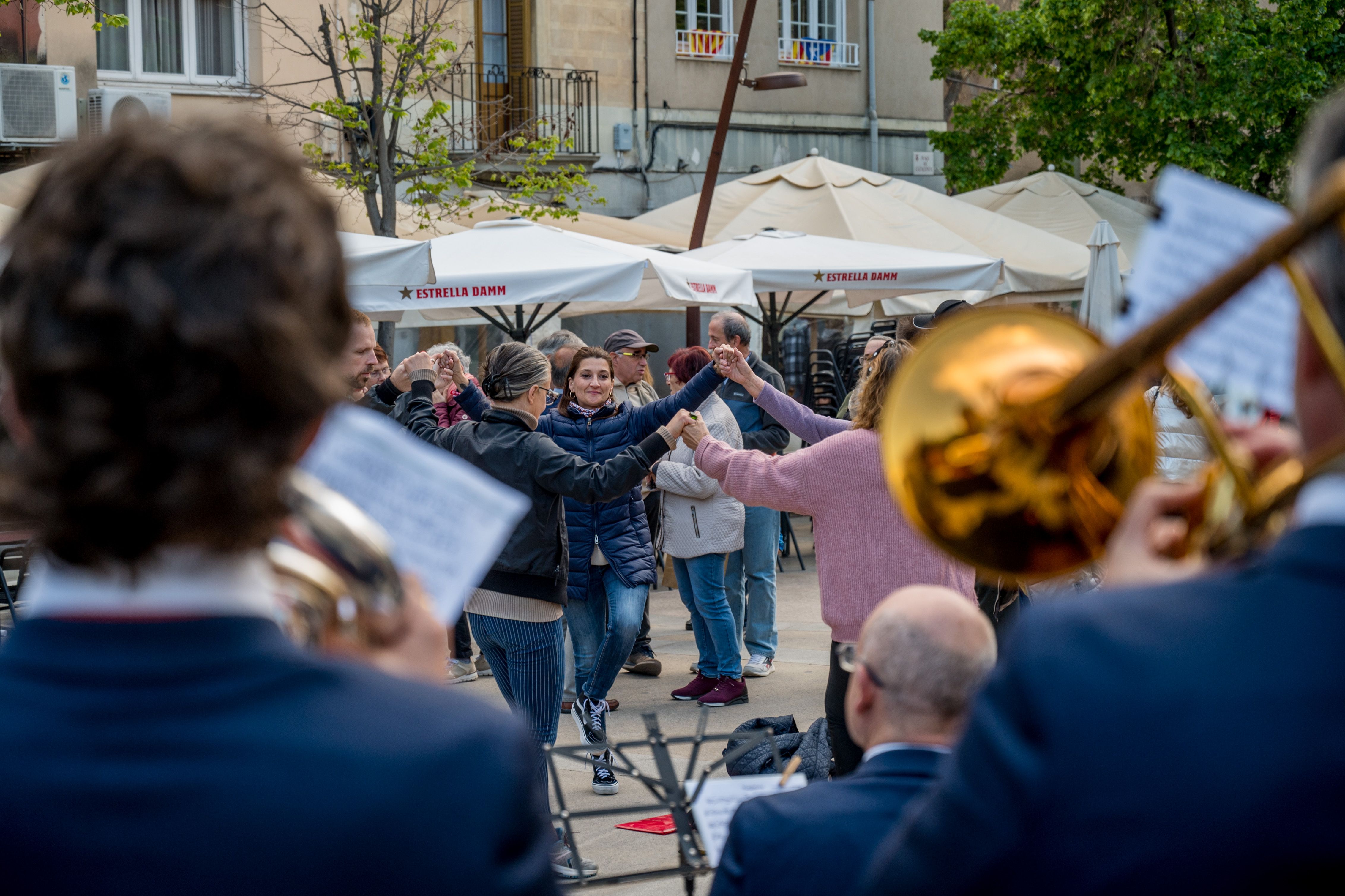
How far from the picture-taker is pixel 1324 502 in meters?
1.01

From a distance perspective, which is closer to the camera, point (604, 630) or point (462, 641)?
point (604, 630)

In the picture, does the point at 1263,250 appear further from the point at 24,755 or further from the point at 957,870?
the point at 24,755

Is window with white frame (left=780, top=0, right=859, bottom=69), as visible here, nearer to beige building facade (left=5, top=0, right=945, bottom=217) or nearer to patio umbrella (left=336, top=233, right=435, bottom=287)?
beige building facade (left=5, top=0, right=945, bottom=217)

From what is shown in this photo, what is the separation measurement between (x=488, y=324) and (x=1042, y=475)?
607 inches

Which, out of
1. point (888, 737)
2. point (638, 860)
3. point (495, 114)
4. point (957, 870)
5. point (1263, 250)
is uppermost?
point (495, 114)

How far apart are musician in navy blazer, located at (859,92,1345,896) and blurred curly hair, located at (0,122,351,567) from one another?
612 millimetres

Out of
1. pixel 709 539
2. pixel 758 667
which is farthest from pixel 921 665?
pixel 758 667

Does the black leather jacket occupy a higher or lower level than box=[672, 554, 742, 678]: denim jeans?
higher

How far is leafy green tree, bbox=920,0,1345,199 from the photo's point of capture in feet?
52.0

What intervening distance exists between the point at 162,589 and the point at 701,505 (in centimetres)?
575

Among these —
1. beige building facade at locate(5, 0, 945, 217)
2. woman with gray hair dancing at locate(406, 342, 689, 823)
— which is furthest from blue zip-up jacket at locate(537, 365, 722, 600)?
beige building facade at locate(5, 0, 945, 217)

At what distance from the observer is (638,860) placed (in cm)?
468

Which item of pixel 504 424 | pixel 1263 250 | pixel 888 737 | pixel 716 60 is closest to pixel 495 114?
pixel 716 60

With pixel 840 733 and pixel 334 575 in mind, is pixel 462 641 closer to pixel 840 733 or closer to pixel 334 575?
pixel 840 733
